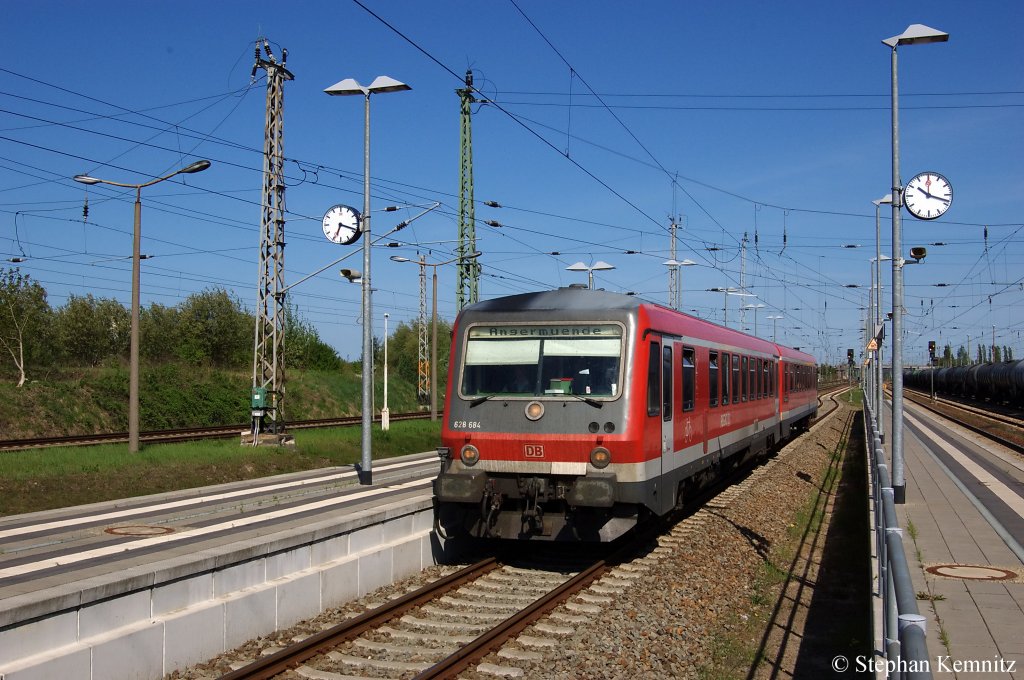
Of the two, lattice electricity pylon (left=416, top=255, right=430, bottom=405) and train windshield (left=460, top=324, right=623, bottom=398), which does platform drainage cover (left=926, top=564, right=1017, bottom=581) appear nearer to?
train windshield (left=460, top=324, right=623, bottom=398)

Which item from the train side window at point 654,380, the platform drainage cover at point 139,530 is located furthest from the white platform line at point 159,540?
the train side window at point 654,380

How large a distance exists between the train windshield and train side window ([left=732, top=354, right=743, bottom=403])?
699cm

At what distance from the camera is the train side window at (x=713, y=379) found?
15.6 meters

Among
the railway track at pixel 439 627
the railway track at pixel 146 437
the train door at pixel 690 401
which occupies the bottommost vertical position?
the railway track at pixel 439 627

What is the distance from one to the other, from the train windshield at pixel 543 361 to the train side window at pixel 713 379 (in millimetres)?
4473

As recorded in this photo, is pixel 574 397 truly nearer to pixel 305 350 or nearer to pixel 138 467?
pixel 138 467

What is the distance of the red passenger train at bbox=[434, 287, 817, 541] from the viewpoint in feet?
37.1

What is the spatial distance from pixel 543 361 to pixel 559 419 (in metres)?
0.80

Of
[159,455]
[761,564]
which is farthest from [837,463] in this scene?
[159,455]

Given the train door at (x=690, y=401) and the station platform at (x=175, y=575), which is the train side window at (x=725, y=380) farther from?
the station platform at (x=175, y=575)

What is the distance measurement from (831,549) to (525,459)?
21.4 ft

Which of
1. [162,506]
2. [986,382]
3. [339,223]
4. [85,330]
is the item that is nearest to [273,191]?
[339,223]

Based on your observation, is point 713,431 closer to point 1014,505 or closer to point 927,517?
point 927,517

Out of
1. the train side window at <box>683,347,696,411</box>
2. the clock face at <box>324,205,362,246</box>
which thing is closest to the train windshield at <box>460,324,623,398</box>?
the train side window at <box>683,347,696,411</box>
